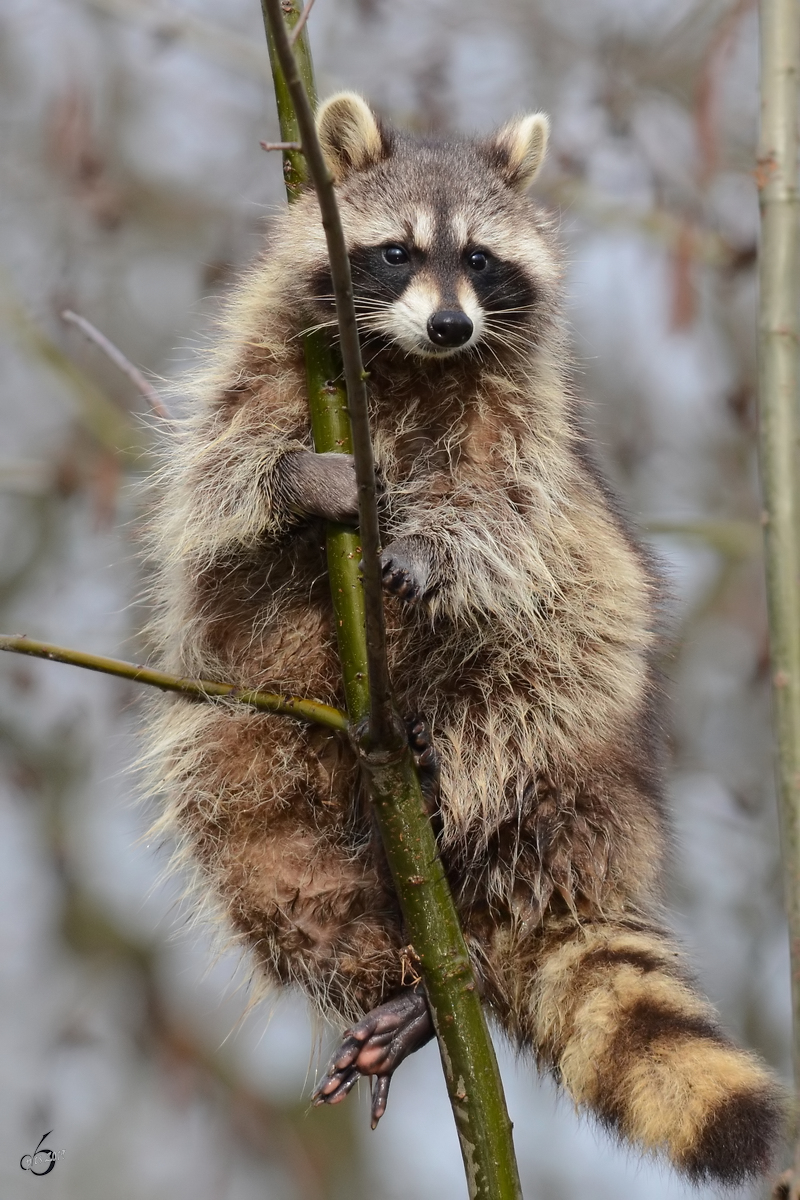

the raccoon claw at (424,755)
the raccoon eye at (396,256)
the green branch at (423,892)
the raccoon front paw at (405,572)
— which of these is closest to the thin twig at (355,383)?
the green branch at (423,892)

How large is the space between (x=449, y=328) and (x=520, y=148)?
45.9 inches

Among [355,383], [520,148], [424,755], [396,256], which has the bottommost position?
[424,755]

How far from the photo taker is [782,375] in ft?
10.7

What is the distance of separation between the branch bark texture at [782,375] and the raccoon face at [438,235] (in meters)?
0.77

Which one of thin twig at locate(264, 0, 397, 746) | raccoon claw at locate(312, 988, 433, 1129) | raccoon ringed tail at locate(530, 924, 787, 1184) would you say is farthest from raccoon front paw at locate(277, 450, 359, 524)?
raccoon ringed tail at locate(530, 924, 787, 1184)

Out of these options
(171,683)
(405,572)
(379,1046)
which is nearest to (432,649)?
(405,572)

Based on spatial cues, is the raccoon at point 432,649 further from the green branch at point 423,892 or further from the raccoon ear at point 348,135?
the green branch at point 423,892

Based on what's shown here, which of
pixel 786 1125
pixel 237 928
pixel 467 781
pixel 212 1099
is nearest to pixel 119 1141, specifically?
pixel 212 1099

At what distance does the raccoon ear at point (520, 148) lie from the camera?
4.16 m

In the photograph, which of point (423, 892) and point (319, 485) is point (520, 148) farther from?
point (423, 892)

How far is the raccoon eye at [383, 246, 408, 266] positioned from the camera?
12.0 ft

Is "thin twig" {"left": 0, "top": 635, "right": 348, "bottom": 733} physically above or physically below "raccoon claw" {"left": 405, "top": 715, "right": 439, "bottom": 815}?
above

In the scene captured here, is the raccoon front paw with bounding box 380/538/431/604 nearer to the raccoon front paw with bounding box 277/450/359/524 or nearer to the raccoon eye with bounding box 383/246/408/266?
the raccoon front paw with bounding box 277/450/359/524

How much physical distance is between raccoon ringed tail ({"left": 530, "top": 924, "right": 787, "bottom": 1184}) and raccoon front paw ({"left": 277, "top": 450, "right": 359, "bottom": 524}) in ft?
4.36
